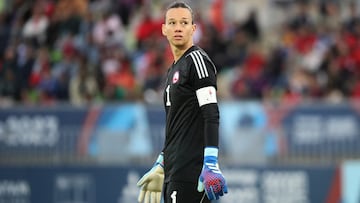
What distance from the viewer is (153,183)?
7.78 meters

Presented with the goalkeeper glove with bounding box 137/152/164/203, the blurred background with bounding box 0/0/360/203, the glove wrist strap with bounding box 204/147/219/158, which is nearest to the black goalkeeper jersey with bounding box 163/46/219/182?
the glove wrist strap with bounding box 204/147/219/158

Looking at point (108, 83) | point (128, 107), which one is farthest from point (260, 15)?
point (128, 107)

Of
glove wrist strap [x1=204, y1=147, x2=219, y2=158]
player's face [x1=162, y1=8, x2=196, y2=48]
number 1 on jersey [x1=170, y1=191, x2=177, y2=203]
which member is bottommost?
number 1 on jersey [x1=170, y1=191, x2=177, y2=203]

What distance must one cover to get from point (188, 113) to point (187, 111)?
0.02 metres

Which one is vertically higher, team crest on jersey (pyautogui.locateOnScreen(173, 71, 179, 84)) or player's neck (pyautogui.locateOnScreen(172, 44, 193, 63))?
player's neck (pyautogui.locateOnScreen(172, 44, 193, 63))

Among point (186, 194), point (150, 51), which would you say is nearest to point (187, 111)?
point (186, 194)

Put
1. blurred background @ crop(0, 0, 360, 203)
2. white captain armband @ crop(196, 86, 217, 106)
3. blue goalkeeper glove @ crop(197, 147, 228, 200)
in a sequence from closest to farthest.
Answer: blue goalkeeper glove @ crop(197, 147, 228, 200) < white captain armband @ crop(196, 86, 217, 106) < blurred background @ crop(0, 0, 360, 203)

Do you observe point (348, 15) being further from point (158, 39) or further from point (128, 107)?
point (128, 107)

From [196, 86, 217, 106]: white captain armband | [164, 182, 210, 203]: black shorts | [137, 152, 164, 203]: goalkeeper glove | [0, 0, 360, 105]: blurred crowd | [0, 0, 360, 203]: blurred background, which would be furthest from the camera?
[0, 0, 360, 105]: blurred crowd

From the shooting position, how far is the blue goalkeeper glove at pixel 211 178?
673 cm

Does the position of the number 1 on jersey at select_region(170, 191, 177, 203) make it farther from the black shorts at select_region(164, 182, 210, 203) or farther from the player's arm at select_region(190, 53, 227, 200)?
the player's arm at select_region(190, 53, 227, 200)

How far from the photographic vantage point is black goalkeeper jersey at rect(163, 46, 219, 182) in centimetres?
697

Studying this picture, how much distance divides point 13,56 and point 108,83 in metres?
1.94

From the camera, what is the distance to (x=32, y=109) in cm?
1522
